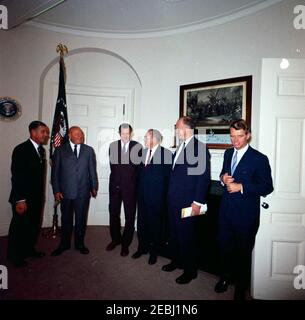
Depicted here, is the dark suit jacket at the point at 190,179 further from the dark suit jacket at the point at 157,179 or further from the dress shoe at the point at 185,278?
the dress shoe at the point at 185,278

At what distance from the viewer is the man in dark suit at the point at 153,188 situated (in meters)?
2.83

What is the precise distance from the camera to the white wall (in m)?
3.19

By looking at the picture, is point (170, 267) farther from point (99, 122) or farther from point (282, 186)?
point (99, 122)

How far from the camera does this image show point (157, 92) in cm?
396

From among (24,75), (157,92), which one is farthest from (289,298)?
(24,75)

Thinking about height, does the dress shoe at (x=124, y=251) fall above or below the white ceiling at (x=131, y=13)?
below

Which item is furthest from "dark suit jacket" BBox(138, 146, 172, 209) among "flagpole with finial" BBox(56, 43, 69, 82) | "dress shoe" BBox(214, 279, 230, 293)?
"flagpole with finial" BBox(56, 43, 69, 82)

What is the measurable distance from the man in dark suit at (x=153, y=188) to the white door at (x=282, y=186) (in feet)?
3.40

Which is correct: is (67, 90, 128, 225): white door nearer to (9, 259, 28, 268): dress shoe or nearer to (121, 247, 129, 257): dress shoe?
(121, 247, 129, 257): dress shoe

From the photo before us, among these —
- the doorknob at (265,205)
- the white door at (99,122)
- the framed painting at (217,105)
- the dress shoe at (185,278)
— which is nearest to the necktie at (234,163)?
the doorknob at (265,205)

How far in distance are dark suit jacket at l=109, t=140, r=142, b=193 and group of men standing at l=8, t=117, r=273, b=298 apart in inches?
0.5
